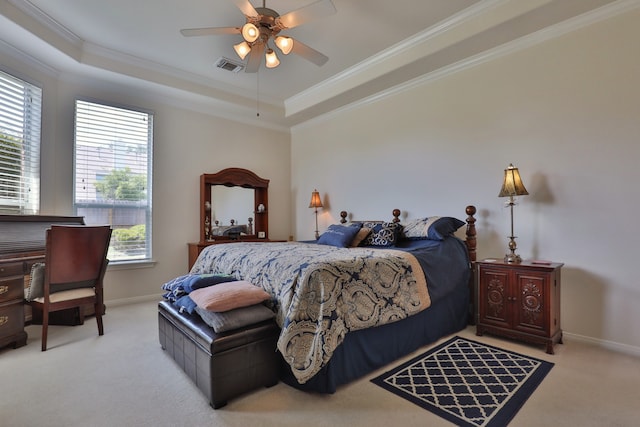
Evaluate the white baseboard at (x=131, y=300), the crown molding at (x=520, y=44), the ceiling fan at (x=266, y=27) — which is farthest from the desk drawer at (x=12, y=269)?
the crown molding at (x=520, y=44)

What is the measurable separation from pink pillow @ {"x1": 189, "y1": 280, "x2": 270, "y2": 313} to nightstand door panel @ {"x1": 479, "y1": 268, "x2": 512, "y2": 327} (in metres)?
2.02

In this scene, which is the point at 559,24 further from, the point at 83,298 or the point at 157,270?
the point at 157,270

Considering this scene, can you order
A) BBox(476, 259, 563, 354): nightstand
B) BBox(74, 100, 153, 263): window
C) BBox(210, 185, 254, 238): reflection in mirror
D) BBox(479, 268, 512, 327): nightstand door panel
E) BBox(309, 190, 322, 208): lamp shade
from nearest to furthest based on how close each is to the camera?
BBox(476, 259, 563, 354): nightstand < BBox(479, 268, 512, 327): nightstand door panel < BBox(74, 100, 153, 263): window < BBox(210, 185, 254, 238): reflection in mirror < BBox(309, 190, 322, 208): lamp shade

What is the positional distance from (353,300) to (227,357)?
0.84 metres

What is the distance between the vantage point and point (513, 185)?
9.17ft

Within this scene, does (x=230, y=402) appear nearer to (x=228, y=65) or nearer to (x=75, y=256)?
(x=75, y=256)

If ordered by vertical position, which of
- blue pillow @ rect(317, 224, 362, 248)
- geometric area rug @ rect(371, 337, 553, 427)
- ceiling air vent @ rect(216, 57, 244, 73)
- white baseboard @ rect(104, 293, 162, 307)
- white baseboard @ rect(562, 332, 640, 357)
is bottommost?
white baseboard @ rect(104, 293, 162, 307)

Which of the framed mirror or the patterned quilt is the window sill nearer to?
the framed mirror

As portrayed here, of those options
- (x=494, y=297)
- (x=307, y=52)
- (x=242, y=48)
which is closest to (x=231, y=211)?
(x=242, y=48)

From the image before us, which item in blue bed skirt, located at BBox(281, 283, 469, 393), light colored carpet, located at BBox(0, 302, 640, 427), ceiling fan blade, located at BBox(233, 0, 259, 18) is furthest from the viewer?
ceiling fan blade, located at BBox(233, 0, 259, 18)

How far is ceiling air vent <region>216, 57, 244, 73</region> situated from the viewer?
3767mm

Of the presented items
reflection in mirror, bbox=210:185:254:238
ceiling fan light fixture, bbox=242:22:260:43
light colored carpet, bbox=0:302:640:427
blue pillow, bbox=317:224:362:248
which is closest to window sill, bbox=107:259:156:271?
reflection in mirror, bbox=210:185:254:238

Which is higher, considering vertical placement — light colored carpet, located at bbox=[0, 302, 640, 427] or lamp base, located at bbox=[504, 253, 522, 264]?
lamp base, located at bbox=[504, 253, 522, 264]

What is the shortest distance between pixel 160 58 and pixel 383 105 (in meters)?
2.91
